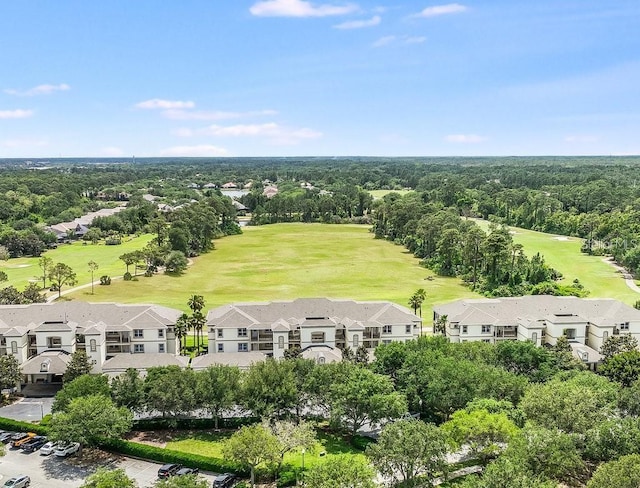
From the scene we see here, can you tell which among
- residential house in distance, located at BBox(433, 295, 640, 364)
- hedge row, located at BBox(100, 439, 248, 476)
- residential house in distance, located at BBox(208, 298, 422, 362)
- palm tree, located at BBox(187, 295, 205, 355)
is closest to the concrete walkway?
residential house in distance, located at BBox(433, 295, 640, 364)

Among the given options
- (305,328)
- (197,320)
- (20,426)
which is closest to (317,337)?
(305,328)

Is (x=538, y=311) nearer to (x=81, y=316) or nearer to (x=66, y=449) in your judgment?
(x=66, y=449)

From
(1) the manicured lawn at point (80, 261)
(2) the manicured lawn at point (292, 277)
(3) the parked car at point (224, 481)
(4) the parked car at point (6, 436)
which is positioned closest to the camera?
(3) the parked car at point (224, 481)

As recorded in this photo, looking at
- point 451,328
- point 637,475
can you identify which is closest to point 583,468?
point 637,475

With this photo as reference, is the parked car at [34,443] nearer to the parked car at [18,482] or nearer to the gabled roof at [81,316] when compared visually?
the parked car at [18,482]

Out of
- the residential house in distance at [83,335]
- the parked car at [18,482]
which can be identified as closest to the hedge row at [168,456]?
the parked car at [18,482]

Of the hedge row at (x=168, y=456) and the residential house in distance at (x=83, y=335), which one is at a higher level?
the residential house in distance at (x=83, y=335)
